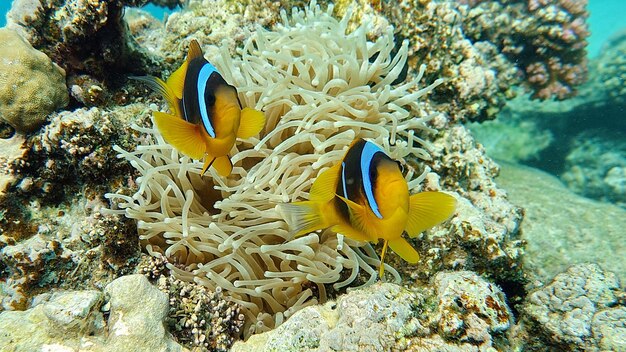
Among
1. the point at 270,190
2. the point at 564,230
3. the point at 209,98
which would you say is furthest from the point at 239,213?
the point at 564,230

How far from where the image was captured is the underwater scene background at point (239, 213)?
1425 mm

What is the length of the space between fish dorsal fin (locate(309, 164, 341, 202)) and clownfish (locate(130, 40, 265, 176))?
32 cm

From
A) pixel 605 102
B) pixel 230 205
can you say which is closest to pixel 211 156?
pixel 230 205

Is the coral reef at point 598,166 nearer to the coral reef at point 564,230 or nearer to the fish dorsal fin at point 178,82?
the coral reef at point 564,230

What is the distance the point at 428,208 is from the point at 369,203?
24 cm

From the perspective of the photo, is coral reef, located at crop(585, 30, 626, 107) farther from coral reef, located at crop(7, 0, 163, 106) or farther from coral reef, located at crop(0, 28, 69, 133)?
coral reef, located at crop(0, 28, 69, 133)

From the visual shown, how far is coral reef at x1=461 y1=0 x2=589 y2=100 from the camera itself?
5.78 metres

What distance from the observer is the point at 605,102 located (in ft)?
23.6

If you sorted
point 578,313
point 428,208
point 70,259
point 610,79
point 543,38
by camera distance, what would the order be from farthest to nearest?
point 610,79
point 543,38
point 70,259
point 578,313
point 428,208

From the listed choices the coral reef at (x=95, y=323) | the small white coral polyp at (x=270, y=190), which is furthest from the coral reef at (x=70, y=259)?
the coral reef at (x=95, y=323)

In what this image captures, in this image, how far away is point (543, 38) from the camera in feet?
19.6

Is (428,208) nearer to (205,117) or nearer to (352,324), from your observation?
(352,324)

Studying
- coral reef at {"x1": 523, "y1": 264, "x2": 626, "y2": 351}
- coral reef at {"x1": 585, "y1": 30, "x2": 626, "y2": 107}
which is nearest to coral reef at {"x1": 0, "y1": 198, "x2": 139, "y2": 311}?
coral reef at {"x1": 523, "y1": 264, "x2": 626, "y2": 351}

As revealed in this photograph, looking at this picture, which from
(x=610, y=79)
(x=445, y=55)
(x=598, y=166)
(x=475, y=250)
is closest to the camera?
(x=475, y=250)
